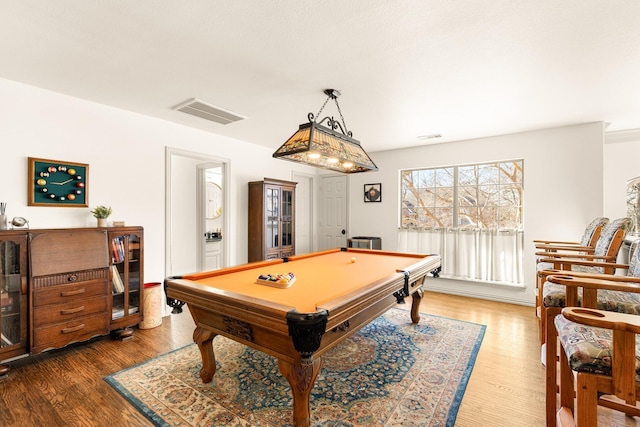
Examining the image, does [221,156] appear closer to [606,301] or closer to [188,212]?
[188,212]

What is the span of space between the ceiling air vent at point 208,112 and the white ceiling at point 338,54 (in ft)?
0.35

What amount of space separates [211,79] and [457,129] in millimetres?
3189

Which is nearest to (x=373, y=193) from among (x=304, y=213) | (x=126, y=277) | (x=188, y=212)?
(x=304, y=213)

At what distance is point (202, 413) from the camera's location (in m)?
1.87

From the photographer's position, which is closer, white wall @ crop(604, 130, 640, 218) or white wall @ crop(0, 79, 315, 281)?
white wall @ crop(0, 79, 315, 281)

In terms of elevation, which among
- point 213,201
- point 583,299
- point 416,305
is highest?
A: point 213,201

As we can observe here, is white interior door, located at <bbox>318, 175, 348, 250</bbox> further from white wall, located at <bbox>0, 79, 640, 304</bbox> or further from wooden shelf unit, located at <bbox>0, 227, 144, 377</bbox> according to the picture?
wooden shelf unit, located at <bbox>0, 227, 144, 377</bbox>

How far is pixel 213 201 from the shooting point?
18.7 ft

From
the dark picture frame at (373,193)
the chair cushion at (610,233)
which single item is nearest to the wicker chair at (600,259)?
the chair cushion at (610,233)

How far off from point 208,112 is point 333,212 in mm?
3351

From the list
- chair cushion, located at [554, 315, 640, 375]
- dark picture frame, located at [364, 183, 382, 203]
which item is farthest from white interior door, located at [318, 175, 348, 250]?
chair cushion, located at [554, 315, 640, 375]

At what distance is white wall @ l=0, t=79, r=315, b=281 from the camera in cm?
264

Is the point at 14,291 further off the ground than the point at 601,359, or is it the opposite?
the point at 601,359

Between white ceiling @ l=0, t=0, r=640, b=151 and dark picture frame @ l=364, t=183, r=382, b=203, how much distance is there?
2150 millimetres
